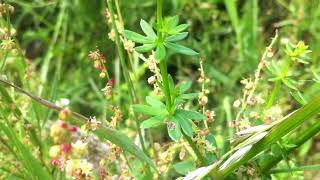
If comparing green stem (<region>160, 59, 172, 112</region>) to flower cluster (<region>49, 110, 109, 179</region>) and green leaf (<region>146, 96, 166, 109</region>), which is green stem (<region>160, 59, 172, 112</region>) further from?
flower cluster (<region>49, 110, 109, 179</region>)

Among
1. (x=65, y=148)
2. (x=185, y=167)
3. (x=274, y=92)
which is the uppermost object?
(x=65, y=148)

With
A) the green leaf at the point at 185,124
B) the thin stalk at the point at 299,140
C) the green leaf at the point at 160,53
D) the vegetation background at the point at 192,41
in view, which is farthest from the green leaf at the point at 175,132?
the vegetation background at the point at 192,41

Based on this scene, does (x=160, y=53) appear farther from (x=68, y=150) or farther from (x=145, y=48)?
(x=68, y=150)

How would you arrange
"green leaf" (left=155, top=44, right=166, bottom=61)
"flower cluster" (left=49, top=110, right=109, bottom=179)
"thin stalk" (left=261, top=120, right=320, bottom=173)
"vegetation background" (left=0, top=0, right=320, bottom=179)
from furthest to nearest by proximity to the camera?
1. "vegetation background" (left=0, top=0, right=320, bottom=179)
2. "thin stalk" (left=261, top=120, right=320, bottom=173)
3. "green leaf" (left=155, top=44, right=166, bottom=61)
4. "flower cluster" (left=49, top=110, right=109, bottom=179)

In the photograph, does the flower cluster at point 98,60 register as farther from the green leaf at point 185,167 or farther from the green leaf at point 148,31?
the green leaf at point 185,167

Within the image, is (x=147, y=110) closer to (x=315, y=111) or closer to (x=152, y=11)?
(x=315, y=111)

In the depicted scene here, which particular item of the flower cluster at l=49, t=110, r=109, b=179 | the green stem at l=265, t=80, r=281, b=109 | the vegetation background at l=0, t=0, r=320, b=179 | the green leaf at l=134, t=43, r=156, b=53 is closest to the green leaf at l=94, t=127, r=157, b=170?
the flower cluster at l=49, t=110, r=109, b=179

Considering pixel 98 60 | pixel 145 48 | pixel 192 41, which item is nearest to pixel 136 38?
pixel 145 48
